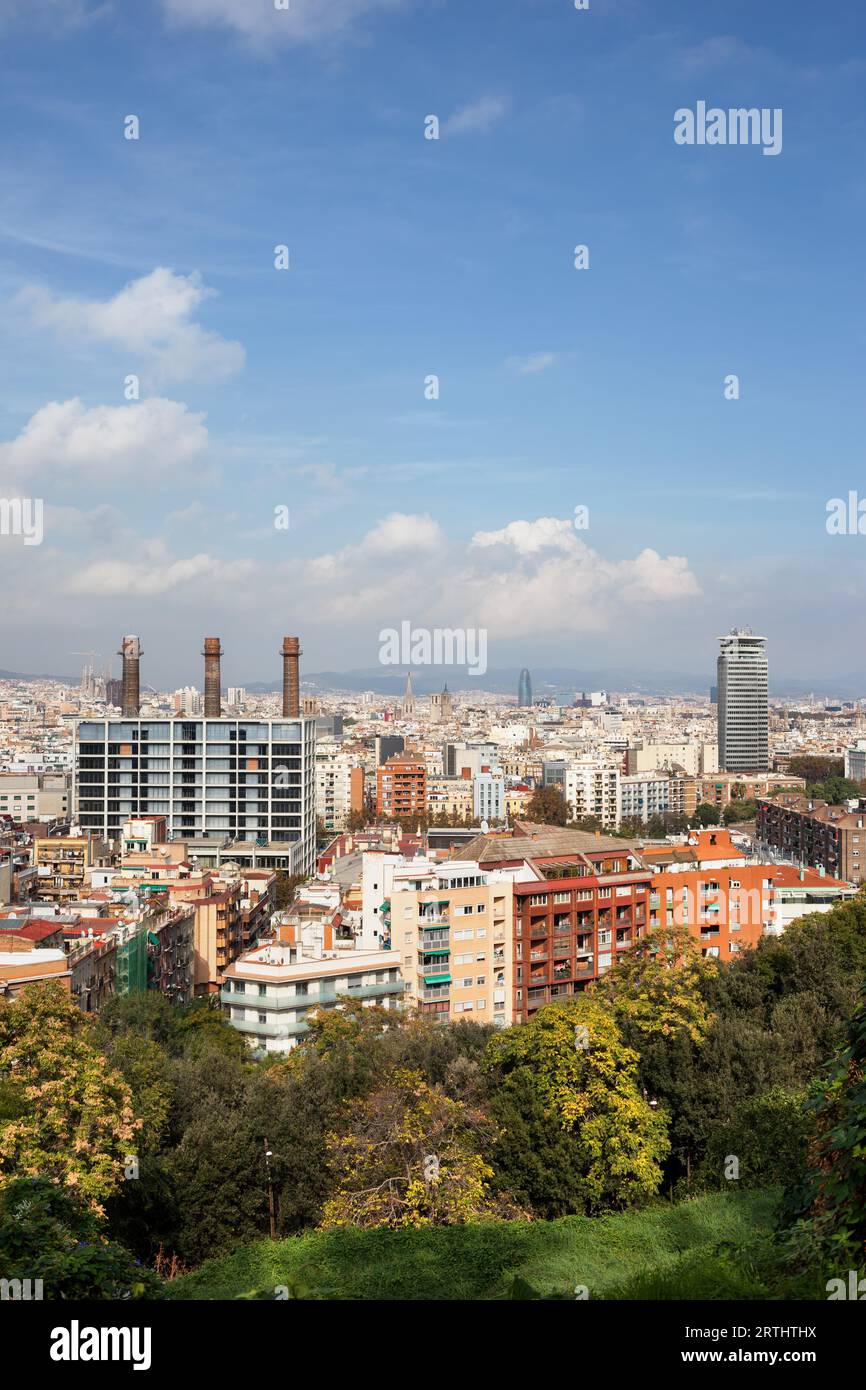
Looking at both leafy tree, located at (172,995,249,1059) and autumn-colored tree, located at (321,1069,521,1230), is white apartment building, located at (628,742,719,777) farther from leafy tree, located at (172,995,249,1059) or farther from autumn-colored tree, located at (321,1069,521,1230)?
autumn-colored tree, located at (321,1069,521,1230)

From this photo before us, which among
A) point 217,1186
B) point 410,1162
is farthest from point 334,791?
point 410,1162

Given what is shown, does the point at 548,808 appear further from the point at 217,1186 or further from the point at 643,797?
the point at 217,1186

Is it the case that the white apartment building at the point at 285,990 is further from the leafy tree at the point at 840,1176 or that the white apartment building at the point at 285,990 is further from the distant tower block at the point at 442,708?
the distant tower block at the point at 442,708

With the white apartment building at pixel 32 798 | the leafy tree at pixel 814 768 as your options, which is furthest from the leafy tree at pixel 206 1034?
the leafy tree at pixel 814 768
